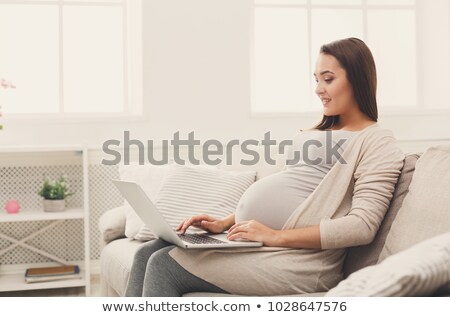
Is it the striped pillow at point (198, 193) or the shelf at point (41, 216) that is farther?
the shelf at point (41, 216)

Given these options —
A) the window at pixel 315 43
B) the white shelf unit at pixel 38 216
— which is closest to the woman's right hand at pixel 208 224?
the white shelf unit at pixel 38 216

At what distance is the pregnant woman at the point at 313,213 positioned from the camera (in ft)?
5.31

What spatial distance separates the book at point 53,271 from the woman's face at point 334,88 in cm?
212

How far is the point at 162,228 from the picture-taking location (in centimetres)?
167

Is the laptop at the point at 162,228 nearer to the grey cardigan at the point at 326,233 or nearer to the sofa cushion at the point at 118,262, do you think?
the grey cardigan at the point at 326,233

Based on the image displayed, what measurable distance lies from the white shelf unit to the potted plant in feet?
0.15

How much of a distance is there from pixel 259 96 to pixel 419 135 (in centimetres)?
114

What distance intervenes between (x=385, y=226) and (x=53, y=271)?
228 cm

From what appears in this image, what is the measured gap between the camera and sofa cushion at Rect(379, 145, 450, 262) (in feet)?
4.94

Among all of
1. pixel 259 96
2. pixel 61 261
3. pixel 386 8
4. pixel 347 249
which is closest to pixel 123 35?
pixel 259 96

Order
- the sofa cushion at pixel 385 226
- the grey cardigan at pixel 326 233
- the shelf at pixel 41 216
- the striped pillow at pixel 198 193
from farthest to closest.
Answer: the shelf at pixel 41 216, the striped pillow at pixel 198 193, the sofa cushion at pixel 385 226, the grey cardigan at pixel 326 233

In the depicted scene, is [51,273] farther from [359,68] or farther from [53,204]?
[359,68]

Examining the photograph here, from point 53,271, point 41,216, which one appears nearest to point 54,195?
point 41,216

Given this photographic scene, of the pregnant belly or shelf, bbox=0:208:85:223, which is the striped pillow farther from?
shelf, bbox=0:208:85:223
